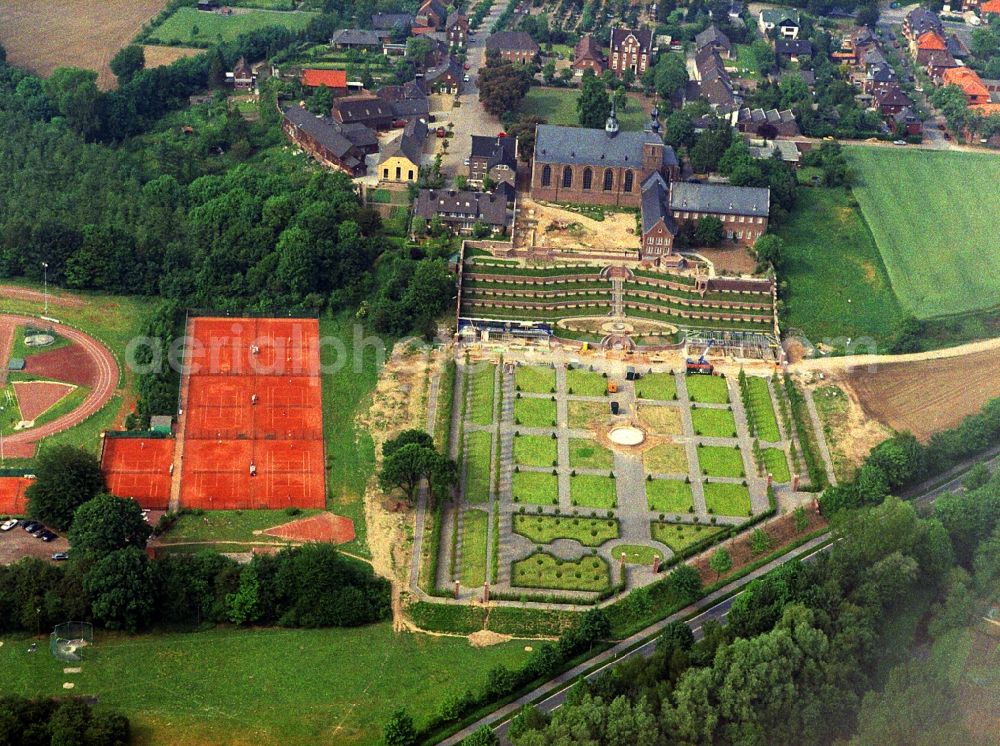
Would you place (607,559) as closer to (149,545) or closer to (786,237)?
(149,545)

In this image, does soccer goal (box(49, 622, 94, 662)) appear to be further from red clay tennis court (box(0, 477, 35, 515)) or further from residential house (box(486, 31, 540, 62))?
residential house (box(486, 31, 540, 62))

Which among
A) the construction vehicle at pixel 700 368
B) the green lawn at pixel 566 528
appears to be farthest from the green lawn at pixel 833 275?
the green lawn at pixel 566 528

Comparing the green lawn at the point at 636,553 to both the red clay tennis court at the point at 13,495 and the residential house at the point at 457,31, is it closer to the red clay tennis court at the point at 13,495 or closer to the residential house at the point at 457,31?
the red clay tennis court at the point at 13,495

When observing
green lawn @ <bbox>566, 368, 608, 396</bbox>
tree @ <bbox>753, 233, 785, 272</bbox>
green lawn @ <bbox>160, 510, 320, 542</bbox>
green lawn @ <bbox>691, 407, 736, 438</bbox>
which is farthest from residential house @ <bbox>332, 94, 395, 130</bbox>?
green lawn @ <bbox>160, 510, 320, 542</bbox>

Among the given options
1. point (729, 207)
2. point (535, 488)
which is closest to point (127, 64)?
point (729, 207)

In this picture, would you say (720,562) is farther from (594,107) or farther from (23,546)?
(594,107)

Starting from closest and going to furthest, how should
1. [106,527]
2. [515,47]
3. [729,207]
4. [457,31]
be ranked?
[106,527]
[729,207]
[515,47]
[457,31]

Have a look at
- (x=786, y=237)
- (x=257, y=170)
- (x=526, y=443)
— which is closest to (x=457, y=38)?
(x=257, y=170)
